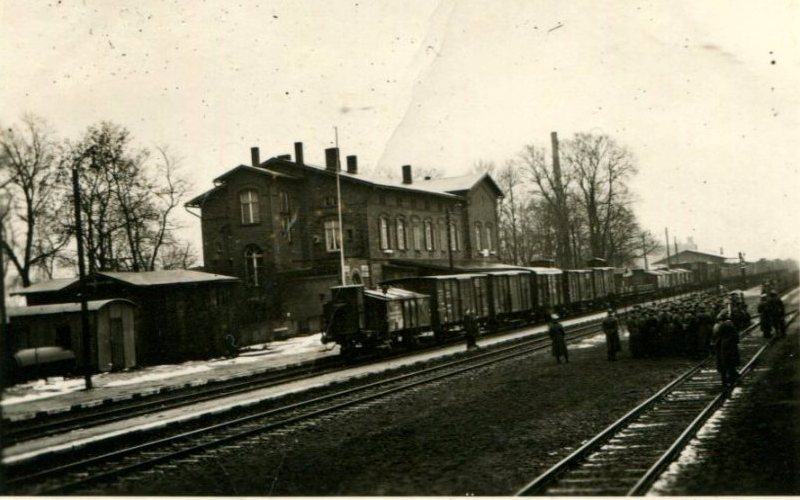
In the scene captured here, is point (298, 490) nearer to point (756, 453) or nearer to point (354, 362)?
point (756, 453)

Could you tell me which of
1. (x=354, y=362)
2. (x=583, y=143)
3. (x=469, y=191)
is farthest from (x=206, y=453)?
(x=583, y=143)

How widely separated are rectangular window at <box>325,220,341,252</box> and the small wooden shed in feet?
58.0

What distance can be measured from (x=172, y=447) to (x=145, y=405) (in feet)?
16.7

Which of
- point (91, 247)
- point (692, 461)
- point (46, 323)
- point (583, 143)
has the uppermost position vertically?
point (583, 143)

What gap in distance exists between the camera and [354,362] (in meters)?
22.4

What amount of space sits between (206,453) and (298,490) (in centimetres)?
285

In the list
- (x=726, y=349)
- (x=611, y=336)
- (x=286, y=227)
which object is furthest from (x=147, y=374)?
(x=286, y=227)

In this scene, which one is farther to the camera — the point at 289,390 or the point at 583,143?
the point at 583,143

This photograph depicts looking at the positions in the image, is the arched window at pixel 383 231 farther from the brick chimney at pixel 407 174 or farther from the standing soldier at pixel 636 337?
the standing soldier at pixel 636 337

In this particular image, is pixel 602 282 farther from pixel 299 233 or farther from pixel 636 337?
pixel 636 337

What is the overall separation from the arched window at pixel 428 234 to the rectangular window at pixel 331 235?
23.7 feet

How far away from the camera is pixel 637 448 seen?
361 inches

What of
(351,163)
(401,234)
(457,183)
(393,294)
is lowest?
(393,294)

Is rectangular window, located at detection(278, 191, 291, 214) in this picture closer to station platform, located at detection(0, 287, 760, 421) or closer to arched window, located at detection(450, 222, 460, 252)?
arched window, located at detection(450, 222, 460, 252)
